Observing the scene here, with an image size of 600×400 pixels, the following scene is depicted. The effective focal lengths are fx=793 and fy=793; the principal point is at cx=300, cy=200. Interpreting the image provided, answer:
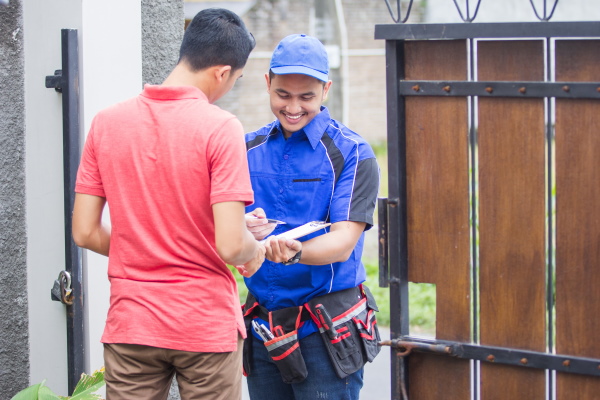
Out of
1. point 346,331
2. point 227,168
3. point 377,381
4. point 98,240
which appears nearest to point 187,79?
point 227,168

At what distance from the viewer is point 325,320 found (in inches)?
101

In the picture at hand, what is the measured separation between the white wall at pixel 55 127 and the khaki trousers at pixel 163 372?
0.94 meters

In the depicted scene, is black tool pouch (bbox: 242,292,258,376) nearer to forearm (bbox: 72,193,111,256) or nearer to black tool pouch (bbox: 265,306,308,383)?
black tool pouch (bbox: 265,306,308,383)

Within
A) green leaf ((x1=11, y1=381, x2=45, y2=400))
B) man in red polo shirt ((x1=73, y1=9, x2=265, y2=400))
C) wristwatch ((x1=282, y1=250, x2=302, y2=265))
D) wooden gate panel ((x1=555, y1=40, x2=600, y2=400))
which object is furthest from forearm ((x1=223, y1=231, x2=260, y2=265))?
green leaf ((x1=11, y1=381, x2=45, y2=400))

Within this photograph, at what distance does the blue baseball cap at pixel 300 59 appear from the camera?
2.59 m

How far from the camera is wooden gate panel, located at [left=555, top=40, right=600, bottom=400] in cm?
241

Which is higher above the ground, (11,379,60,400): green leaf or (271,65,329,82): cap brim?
(271,65,329,82): cap brim

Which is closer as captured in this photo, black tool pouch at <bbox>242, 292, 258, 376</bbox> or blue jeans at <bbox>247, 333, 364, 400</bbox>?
blue jeans at <bbox>247, 333, 364, 400</bbox>

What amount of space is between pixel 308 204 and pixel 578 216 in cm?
85

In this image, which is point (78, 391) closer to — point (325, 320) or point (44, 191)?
point (44, 191)

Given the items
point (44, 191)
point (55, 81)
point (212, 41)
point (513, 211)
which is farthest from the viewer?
point (44, 191)

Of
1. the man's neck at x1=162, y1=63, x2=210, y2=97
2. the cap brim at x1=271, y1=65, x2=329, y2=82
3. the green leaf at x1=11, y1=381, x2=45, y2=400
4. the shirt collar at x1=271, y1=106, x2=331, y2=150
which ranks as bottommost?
the green leaf at x1=11, y1=381, x2=45, y2=400

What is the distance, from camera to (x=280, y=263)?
8.55 feet

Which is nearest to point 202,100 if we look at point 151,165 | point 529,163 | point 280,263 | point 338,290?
point 151,165
